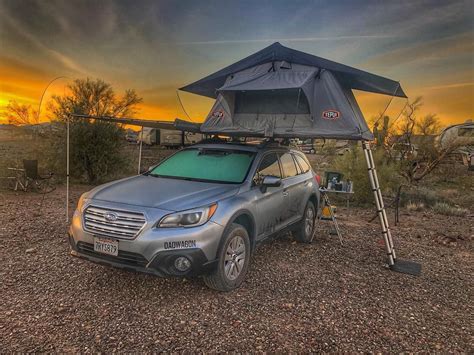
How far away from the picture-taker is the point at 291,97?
652cm

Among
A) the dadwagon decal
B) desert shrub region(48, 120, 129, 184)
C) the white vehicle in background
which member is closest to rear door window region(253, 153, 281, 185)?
the dadwagon decal

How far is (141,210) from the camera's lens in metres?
4.02

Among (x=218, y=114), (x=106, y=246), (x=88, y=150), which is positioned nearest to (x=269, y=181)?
(x=106, y=246)

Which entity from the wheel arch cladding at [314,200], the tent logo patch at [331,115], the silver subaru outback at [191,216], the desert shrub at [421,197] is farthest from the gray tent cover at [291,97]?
the desert shrub at [421,197]

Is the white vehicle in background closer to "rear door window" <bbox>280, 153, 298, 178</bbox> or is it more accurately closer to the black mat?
the black mat

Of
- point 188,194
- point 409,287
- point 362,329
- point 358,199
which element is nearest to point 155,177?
point 188,194

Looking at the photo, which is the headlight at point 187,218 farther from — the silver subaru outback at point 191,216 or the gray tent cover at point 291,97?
the gray tent cover at point 291,97

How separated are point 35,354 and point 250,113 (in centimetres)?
499

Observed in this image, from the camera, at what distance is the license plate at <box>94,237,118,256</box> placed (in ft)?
13.1

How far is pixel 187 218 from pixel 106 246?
3.04 ft

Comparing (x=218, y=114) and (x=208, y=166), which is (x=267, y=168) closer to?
(x=208, y=166)

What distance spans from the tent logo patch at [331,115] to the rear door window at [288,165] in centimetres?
92

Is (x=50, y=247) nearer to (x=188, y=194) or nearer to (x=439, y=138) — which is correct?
(x=188, y=194)

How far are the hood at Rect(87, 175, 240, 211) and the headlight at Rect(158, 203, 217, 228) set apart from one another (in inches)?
2.4
